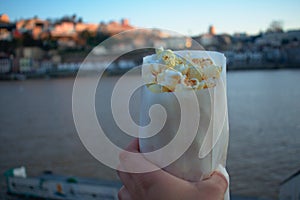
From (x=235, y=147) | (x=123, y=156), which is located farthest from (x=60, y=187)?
(x=235, y=147)

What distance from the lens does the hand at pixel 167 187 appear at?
0.42 meters

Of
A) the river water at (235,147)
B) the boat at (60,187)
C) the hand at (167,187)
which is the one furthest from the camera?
the river water at (235,147)

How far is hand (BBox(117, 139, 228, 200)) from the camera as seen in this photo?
423 millimetres

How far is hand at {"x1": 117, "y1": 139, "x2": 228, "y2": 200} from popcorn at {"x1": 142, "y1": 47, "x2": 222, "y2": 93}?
A: 0.10 meters

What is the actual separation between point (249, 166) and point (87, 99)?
4.12 metres

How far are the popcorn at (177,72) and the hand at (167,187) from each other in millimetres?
101

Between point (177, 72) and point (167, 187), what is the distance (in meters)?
0.14

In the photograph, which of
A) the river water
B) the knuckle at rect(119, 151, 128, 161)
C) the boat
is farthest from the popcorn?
the boat

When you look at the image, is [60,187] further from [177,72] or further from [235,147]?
[235,147]

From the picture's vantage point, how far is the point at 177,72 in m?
0.44

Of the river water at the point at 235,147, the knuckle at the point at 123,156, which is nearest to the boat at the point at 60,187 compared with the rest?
the river water at the point at 235,147

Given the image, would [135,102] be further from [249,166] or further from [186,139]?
[249,166]

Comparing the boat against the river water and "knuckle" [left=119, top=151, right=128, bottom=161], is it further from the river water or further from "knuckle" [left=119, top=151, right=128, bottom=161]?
"knuckle" [left=119, top=151, right=128, bottom=161]

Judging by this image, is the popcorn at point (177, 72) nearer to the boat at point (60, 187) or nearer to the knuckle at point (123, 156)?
the knuckle at point (123, 156)
